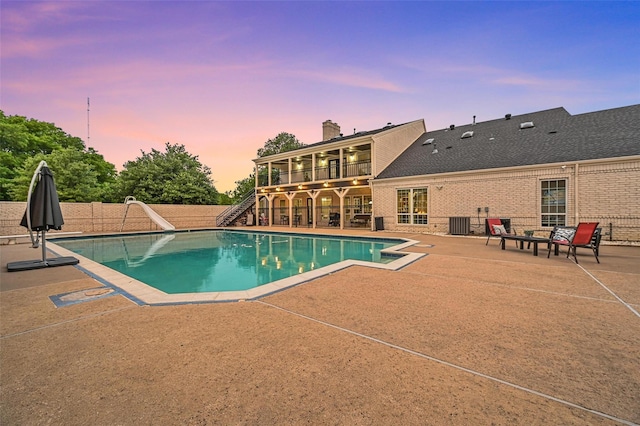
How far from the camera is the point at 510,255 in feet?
22.1

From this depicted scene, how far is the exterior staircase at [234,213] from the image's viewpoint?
20922mm

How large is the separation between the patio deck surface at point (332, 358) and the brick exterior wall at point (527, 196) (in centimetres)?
781

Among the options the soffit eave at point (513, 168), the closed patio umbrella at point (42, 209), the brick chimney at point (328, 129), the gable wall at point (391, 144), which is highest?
the brick chimney at point (328, 129)

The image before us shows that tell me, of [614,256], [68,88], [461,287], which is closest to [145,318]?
[461,287]

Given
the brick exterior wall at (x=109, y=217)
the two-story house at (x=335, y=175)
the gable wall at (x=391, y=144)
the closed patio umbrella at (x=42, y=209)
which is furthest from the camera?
the two-story house at (x=335, y=175)

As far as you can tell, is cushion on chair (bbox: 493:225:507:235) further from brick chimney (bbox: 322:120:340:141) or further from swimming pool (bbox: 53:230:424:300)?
brick chimney (bbox: 322:120:340:141)

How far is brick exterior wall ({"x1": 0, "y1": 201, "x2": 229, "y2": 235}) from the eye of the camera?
1307 centimetres

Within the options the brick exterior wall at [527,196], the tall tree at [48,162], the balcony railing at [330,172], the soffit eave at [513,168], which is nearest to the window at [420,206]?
the brick exterior wall at [527,196]

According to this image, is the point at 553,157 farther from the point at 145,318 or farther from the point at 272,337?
the point at 145,318

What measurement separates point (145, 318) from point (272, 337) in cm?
161

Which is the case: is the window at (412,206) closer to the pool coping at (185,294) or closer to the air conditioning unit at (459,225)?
the air conditioning unit at (459,225)

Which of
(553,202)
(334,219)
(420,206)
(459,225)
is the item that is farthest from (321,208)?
(553,202)

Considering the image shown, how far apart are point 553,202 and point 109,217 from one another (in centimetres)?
2423

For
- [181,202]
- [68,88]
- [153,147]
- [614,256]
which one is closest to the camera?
[614,256]
